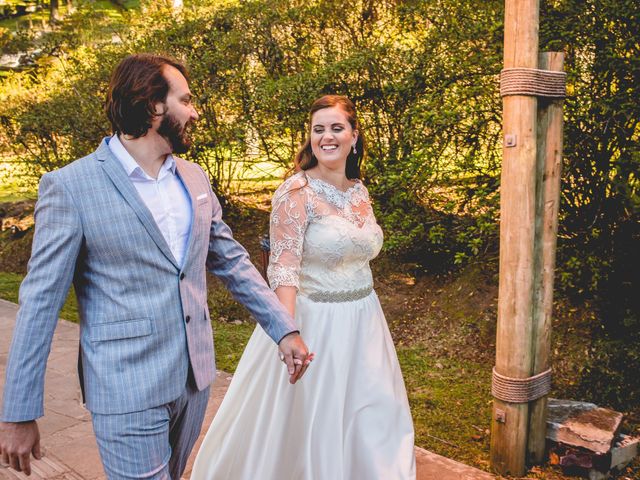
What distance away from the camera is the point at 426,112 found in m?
5.69

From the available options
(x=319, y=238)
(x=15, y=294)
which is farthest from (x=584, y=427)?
(x=15, y=294)

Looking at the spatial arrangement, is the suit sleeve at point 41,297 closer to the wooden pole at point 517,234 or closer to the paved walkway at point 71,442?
the paved walkway at point 71,442

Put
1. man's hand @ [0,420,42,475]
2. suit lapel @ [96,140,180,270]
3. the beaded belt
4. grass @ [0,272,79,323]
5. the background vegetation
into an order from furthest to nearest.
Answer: grass @ [0,272,79,323]
the background vegetation
the beaded belt
suit lapel @ [96,140,180,270]
man's hand @ [0,420,42,475]

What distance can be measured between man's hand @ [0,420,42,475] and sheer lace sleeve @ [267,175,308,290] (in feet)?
4.48

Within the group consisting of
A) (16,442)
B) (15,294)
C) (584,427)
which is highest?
(16,442)

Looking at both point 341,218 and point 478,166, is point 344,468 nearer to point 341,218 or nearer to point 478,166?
point 341,218

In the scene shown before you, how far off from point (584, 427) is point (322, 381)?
1569mm

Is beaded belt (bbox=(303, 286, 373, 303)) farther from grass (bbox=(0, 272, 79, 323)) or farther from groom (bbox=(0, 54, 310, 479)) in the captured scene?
grass (bbox=(0, 272, 79, 323))

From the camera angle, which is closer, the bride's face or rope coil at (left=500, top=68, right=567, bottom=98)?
rope coil at (left=500, top=68, right=567, bottom=98)

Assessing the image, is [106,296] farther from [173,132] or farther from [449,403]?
[449,403]

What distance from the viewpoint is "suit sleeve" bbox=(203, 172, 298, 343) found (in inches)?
103

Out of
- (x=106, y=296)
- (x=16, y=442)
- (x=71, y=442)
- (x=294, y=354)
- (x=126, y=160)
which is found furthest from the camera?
(x=71, y=442)

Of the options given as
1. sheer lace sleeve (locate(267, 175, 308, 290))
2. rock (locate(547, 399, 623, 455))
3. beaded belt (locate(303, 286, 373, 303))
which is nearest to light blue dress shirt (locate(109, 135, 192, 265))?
sheer lace sleeve (locate(267, 175, 308, 290))

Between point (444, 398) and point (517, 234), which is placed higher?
point (517, 234)
